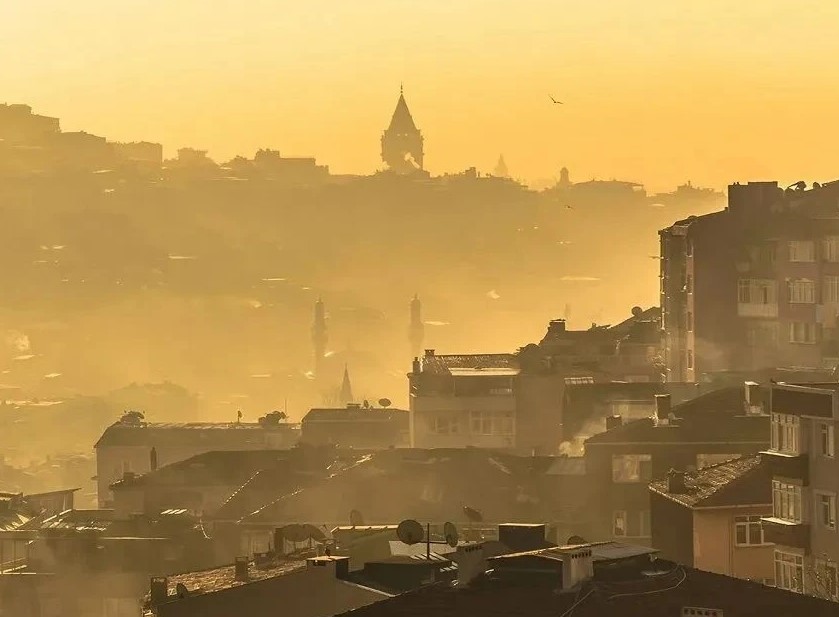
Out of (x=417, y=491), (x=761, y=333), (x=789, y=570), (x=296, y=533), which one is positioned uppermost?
(x=761, y=333)

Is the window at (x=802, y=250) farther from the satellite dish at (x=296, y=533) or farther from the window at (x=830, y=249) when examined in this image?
the satellite dish at (x=296, y=533)

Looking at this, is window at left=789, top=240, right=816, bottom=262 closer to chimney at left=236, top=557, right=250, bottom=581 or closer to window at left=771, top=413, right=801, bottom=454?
window at left=771, top=413, right=801, bottom=454

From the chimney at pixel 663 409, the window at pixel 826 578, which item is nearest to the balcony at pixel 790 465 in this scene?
the window at pixel 826 578

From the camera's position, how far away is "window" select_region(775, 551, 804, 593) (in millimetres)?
61344

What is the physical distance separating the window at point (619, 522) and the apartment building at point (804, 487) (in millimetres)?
29529

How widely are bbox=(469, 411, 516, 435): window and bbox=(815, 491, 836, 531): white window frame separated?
73.1 metres

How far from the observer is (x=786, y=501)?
62.2 meters

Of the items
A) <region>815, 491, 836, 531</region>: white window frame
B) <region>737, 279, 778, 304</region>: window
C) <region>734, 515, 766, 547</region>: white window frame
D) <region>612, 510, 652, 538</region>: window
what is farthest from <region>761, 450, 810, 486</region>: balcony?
<region>737, 279, 778, 304</region>: window

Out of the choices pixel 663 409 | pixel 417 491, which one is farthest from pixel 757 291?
pixel 663 409

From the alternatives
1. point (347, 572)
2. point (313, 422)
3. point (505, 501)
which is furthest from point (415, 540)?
point (313, 422)

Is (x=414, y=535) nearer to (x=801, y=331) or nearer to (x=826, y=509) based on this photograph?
(x=826, y=509)

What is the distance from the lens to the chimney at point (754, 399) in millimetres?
89375

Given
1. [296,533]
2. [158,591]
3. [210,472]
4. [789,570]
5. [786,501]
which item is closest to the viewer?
[158,591]

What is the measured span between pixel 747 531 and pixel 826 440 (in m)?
8.32
